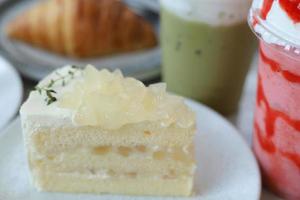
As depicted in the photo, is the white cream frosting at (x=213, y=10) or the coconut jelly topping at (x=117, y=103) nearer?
the coconut jelly topping at (x=117, y=103)

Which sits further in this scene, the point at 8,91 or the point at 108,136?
the point at 8,91

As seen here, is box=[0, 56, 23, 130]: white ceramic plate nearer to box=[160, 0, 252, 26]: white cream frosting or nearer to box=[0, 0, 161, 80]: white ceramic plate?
box=[0, 0, 161, 80]: white ceramic plate

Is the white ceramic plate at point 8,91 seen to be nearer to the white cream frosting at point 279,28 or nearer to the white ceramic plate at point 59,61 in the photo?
the white ceramic plate at point 59,61

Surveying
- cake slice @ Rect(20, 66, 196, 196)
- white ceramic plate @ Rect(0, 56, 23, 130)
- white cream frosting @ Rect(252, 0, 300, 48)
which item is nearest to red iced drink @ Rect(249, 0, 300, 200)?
white cream frosting @ Rect(252, 0, 300, 48)

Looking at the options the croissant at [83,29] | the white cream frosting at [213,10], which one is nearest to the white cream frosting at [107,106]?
the white cream frosting at [213,10]

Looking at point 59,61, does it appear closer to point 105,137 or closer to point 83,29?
point 83,29

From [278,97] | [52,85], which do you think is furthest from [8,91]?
[278,97]

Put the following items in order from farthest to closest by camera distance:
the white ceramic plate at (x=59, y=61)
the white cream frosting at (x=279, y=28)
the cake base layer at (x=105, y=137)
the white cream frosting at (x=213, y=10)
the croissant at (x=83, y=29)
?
1. the croissant at (x=83, y=29)
2. the white ceramic plate at (x=59, y=61)
3. the white cream frosting at (x=213, y=10)
4. the cake base layer at (x=105, y=137)
5. the white cream frosting at (x=279, y=28)

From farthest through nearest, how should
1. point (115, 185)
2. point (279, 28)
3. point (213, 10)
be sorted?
point (213, 10) → point (115, 185) → point (279, 28)

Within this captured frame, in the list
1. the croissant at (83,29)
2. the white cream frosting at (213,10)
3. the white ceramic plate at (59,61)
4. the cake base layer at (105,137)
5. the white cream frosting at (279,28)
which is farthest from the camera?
the croissant at (83,29)
